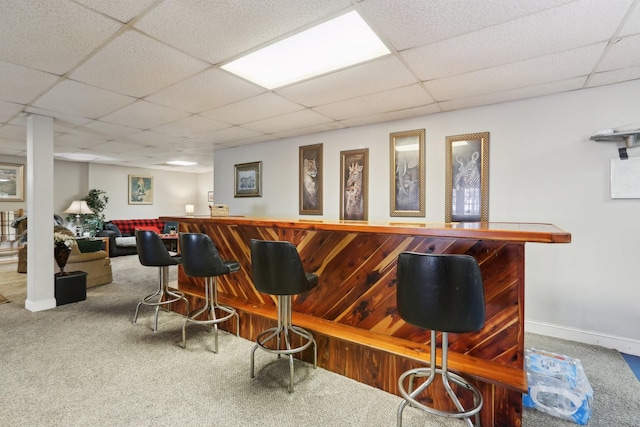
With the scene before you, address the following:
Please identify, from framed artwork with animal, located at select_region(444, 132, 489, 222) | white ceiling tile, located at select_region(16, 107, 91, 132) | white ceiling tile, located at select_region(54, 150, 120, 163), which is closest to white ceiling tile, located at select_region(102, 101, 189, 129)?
white ceiling tile, located at select_region(16, 107, 91, 132)

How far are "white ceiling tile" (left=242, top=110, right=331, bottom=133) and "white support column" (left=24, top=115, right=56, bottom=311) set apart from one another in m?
2.50

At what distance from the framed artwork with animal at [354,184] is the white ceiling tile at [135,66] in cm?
244

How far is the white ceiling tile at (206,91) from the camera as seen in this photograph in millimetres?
2800

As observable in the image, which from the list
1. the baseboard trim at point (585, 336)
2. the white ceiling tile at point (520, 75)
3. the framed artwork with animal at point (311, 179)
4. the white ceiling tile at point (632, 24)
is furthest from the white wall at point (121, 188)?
the white ceiling tile at point (632, 24)

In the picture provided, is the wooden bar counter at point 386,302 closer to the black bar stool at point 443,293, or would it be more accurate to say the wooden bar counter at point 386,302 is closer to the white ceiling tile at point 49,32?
the black bar stool at point 443,293

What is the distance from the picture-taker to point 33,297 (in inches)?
151

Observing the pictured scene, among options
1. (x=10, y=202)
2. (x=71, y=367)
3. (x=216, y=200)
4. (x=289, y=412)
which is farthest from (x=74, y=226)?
(x=289, y=412)

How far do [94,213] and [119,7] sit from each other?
775 centimetres

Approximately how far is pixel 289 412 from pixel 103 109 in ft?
12.6

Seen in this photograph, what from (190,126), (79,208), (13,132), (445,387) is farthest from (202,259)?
(79,208)

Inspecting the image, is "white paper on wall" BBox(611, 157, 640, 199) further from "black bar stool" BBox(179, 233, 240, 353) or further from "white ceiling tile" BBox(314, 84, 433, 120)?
"black bar stool" BBox(179, 233, 240, 353)

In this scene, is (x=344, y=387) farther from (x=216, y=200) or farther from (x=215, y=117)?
A: (x=216, y=200)

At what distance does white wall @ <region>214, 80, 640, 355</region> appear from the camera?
289 cm

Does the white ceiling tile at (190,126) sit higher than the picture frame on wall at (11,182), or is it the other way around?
the white ceiling tile at (190,126)
